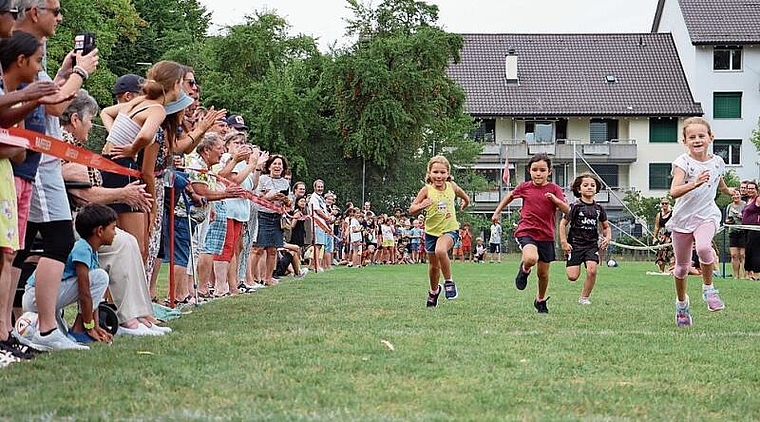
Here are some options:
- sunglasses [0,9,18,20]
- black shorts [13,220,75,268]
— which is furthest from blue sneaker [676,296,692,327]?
sunglasses [0,9,18,20]

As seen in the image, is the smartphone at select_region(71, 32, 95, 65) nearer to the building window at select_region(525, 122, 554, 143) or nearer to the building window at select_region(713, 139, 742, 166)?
the building window at select_region(525, 122, 554, 143)

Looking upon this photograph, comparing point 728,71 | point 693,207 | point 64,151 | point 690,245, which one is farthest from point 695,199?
point 728,71

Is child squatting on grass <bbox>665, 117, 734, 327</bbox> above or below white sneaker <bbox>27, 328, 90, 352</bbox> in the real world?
above

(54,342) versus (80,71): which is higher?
(80,71)

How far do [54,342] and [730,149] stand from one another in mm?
65036

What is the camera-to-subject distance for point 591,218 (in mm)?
13555

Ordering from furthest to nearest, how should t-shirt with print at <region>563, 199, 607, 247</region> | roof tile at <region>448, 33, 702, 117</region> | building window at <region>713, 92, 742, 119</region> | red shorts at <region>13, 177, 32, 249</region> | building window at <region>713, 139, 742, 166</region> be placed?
1. roof tile at <region>448, 33, 702, 117</region>
2. building window at <region>713, 139, 742, 166</region>
3. building window at <region>713, 92, 742, 119</region>
4. t-shirt with print at <region>563, 199, 607, 247</region>
5. red shorts at <region>13, 177, 32, 249</region>

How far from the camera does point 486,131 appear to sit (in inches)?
2731

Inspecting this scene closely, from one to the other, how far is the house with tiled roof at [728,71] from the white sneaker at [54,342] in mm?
62680

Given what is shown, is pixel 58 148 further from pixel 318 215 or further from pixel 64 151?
pixel 318 215

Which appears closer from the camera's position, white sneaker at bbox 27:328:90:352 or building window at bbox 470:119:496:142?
white sneaker at bbox 27:328:90:352

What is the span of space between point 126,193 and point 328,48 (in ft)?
139

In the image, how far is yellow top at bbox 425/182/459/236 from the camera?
12.4 metres

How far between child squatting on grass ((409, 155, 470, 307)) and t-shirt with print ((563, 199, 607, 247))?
1671mm
